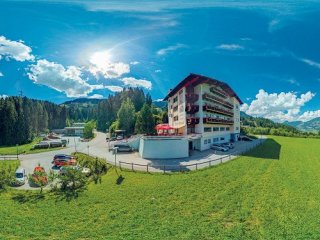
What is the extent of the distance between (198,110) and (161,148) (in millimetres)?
17250

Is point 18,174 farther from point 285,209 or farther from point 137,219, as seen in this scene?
point 285,209

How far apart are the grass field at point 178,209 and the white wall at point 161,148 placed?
1086 cm

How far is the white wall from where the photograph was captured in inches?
1766

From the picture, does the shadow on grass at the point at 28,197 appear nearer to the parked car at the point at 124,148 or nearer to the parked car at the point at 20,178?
the parked car at the point at 20,178

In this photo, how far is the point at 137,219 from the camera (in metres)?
21.6

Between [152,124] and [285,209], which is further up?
[152,124]

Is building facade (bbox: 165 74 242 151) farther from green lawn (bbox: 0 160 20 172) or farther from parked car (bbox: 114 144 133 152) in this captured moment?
green lawn (bbox: 0 160 20 172)

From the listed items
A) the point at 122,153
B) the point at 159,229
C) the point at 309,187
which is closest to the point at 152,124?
the point at 122,153

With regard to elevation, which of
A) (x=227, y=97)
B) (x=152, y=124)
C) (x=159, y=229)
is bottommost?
(x=159, y=229)

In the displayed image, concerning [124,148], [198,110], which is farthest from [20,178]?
[198,110]

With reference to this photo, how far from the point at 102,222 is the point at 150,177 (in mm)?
11996

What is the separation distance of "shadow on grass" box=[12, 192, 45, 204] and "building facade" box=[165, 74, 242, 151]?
95.0 ft

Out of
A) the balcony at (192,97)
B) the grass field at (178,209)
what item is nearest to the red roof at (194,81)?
the balcony at (192,97)

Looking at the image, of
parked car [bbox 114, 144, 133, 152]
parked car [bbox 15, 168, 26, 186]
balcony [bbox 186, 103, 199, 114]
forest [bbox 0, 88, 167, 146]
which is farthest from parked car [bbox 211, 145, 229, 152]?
parked car [bbox 15, 168, 26, 186]
